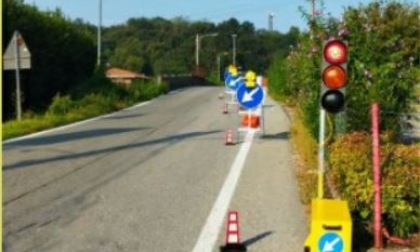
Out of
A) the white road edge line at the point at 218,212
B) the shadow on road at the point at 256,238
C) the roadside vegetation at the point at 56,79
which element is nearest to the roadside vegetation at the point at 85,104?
the roadside vegetation at the point at 56,79

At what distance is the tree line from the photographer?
107ft

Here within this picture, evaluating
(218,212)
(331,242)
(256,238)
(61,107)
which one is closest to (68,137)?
(61,107)

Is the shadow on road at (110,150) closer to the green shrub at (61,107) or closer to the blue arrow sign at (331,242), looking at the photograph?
the blue arrow sign at (331,242)

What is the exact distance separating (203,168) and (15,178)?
295 centimetres

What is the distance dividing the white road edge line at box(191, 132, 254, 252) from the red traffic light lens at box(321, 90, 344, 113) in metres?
1.65

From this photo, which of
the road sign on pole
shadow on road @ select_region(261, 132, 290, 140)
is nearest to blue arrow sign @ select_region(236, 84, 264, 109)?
shadow on road @ select_region(261, 132, 290, 140)

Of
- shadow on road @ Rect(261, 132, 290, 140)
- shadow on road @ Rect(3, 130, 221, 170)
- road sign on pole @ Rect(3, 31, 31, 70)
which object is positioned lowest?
shadow on road @ Rect(3, 130, 221, 170)

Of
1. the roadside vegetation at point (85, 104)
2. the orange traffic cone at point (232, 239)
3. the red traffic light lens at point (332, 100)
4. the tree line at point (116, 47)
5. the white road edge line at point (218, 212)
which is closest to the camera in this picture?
the orange traffic cone at point (232, 239)

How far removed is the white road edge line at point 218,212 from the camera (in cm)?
786

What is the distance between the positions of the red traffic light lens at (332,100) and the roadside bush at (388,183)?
65cm

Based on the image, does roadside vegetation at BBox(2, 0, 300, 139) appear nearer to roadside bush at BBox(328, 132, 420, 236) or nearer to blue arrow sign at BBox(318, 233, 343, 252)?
roadside bush at BBox(328, 132, 420, 236)

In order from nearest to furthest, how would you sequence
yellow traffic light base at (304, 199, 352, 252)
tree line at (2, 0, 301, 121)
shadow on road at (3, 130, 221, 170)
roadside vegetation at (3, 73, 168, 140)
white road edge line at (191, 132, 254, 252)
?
yellow traffic light base at (304, 199, 352, 252) → white road edge line at (191, 132, 254, 252) → shadow on road at (3, 130, 221, 170) → roadside vegetation at (3, 73, 168, 140) → tree line at (2, 0, 301, 121)

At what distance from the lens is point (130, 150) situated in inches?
625

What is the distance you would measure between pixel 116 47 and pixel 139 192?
11705cm
